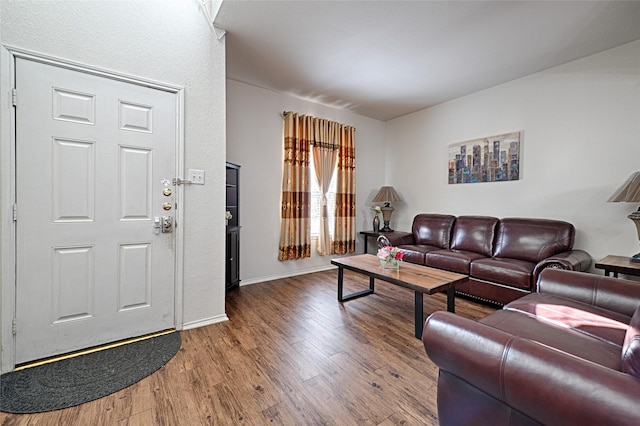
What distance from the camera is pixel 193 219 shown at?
232cm

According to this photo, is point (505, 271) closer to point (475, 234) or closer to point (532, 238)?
point (532, 238)

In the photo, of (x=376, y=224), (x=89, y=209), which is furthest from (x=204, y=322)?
(x=376, y=224)

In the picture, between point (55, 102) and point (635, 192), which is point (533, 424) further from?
point (55, 102)

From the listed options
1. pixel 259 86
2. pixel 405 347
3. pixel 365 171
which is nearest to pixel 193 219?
pixel 405 347

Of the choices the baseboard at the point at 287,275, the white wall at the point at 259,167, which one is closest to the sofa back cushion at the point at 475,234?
the baseboard at the point at 287,275

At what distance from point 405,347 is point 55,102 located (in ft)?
9.96

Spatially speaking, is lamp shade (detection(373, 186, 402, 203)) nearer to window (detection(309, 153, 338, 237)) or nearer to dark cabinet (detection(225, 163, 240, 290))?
window (detection(309, 153, 338, 237))

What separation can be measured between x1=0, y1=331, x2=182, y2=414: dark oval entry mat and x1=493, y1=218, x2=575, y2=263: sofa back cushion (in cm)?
353

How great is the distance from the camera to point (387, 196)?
15.3ft

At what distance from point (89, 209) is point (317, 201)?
2.88m

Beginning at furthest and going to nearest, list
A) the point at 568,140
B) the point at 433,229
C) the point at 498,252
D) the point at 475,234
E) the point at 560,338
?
the point at 433,229
the point at 475,234
the point at 498,252
the point at 568,140
the point at 560,338

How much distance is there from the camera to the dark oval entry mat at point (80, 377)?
57.4 inches

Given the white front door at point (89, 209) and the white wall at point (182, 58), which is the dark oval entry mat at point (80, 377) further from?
the white wall at point (182, 58)

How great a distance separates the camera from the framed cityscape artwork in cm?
343
